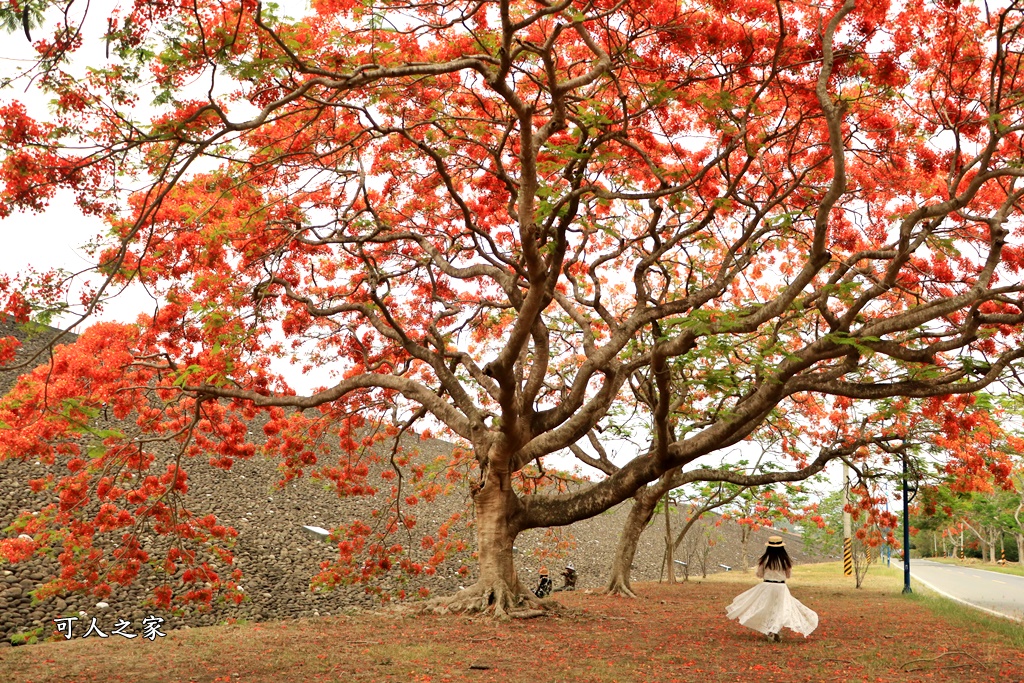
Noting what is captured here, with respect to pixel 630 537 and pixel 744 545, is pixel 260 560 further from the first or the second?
pixel 744 545

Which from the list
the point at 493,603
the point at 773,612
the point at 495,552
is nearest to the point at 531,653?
the point at 493,603

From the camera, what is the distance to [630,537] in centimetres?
1523

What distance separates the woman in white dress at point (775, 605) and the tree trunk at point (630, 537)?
4.66m

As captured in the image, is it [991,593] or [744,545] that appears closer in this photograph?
[991,593]

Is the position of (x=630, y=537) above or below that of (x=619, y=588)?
above

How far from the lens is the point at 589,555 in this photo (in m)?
27.1

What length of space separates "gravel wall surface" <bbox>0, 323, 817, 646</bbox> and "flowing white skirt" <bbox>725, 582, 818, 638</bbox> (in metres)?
5.21

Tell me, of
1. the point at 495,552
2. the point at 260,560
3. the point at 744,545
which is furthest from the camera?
the point at 744,545

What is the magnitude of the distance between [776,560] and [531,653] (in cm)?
333

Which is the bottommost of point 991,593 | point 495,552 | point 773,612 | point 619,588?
point 619,588

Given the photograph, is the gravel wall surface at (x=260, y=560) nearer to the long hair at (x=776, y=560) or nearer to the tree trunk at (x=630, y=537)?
the tree trunk at (x=630, y=537)

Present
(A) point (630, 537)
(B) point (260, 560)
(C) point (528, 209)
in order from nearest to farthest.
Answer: (C) point (528, 209) → (A) point (630, 537) → (B) point (260, 560)

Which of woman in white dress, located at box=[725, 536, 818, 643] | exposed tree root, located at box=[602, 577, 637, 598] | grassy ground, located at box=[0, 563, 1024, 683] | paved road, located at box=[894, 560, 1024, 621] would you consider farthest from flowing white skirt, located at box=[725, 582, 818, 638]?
exposed tree root, located at box=[602, 577, 637, 598]

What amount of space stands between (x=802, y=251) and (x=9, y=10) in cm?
1069
